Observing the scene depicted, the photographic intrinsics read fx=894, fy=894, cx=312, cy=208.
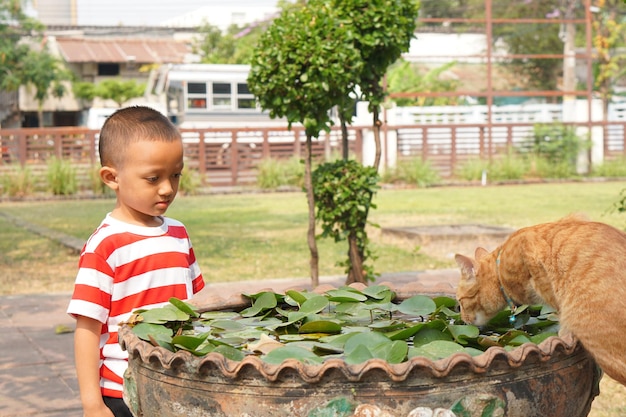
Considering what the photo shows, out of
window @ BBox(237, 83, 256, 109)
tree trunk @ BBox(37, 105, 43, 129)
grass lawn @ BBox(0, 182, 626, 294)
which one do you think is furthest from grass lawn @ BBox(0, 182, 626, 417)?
tree trunk @ BBox(37, 105, 43, 129)

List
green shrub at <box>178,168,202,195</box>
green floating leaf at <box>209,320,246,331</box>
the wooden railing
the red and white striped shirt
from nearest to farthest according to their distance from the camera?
green floating leaf at <box>209,320,246,331</box> → the red and white striped shirt → green shrub at <box>178,168,202,195</box> → the wooden railing

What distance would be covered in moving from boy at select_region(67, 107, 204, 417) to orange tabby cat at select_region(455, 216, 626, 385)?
917 mm

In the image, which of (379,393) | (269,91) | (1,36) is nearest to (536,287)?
(379,393)

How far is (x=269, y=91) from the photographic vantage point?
6.72 metres

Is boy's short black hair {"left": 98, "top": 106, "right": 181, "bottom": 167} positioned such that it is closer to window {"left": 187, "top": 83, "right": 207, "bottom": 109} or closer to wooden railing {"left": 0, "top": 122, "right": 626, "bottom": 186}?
wooden railing {"left": 0, "top": 122, "right": 626, "bottom": 186}

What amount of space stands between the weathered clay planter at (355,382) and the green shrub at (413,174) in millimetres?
20019

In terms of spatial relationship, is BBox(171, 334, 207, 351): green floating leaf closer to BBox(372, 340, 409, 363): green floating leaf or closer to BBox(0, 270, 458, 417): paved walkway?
BBox(372, 340, 409, 363): green floating leaf

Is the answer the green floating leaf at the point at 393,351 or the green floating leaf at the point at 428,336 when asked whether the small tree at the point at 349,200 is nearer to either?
the green floating leaf at the point at 428,336

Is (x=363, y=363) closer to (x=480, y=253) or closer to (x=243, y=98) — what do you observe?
(x=480, y=253)

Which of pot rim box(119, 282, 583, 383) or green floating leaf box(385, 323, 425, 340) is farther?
green floating leaf box(385, 323, 425, 340)

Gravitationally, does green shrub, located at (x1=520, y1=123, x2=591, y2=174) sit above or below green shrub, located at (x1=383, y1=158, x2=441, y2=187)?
above

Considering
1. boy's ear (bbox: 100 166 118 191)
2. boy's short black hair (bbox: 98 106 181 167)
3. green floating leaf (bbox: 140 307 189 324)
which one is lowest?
green floating leaf (bbox: 140 307 189 324)

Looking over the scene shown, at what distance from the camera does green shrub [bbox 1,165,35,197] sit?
65.2ft

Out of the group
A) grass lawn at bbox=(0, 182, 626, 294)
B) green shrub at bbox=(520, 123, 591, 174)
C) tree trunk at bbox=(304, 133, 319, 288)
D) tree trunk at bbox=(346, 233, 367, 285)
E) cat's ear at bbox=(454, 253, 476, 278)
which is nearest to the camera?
cat's ear at bbox=(454, 253, 476, 278)
